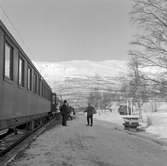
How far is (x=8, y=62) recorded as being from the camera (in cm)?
883

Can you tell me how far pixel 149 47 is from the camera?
2358 cm

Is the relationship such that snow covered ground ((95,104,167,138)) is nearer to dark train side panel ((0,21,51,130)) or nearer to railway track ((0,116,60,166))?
railway track ((0,116,60,166))

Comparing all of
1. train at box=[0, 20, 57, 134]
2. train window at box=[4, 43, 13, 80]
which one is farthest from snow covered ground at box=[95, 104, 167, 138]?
train window at box=[4, 43, 13, 80]

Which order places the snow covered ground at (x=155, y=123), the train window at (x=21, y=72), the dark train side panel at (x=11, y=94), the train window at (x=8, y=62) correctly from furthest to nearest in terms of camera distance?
the snow covered ground at (x=155, y=123), the train window at (x=21, y=72), the train window at (x=8, y=62), the dark train side panel at (x=11, y=94)

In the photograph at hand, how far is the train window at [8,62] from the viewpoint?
8.59m

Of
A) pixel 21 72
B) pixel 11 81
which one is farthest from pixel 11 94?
pixel 21 72

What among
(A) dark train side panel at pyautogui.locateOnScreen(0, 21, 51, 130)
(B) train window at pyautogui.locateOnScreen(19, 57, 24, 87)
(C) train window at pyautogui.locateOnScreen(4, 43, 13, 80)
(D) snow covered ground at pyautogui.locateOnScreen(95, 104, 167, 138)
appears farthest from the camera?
(D) snow covered ground at pyautogui.locateOnScreen(95, 104, 167, 138)

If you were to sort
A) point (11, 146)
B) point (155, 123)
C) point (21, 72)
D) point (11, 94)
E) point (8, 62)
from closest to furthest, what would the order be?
point (8, 62)
point (11, 94)
point (11, 146)
point (21, 72)
point (155, 123)

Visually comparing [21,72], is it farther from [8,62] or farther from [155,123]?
[155,123]

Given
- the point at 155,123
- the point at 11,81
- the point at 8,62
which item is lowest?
the point at 155,123

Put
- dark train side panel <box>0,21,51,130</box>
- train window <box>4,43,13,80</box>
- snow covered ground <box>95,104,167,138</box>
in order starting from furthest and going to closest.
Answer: snow covered ground <box>95,104,167,138</box> → train window <box>4,43,13,80</box> → dark train side panel <box>0,21,51,130</box>

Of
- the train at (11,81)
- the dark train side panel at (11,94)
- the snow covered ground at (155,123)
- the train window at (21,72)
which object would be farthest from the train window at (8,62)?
the snow covered ground at (155,123)

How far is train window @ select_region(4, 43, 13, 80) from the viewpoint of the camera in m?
8.59

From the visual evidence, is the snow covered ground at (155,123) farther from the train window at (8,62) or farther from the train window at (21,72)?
the train window at (8,62)
